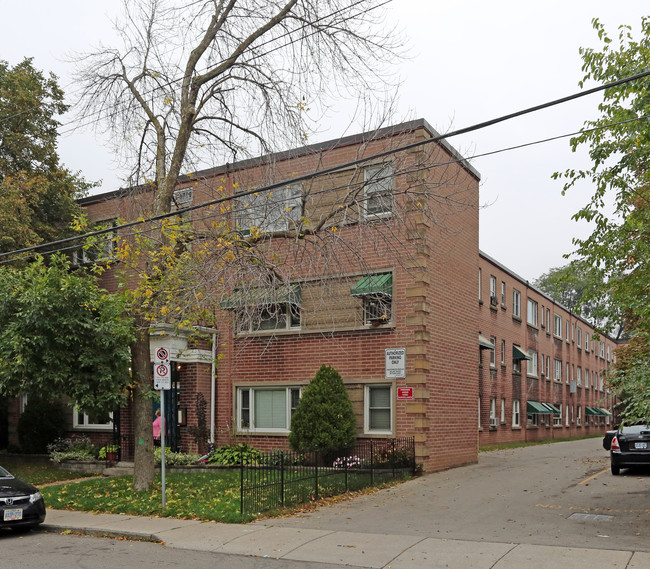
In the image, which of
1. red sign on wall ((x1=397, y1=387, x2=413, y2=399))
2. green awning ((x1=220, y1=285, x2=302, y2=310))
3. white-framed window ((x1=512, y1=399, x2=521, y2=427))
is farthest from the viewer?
white-framed window ((x1=512, y1=399, x2=521, y2=427))

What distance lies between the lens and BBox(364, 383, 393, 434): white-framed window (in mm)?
19406

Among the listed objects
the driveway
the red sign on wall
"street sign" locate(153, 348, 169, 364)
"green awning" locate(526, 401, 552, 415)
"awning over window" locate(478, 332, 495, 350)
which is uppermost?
"awning over window" locate(478, 332, 495, 350)

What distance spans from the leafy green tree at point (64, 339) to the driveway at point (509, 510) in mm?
5250

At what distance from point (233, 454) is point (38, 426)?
26.6ft

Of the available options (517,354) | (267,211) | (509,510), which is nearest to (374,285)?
(267,211)

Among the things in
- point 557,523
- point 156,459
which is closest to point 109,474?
point 156,459

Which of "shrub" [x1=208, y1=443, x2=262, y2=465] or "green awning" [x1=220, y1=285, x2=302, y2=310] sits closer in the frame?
"green awning" [x1=220, y1=285, x2=302, y2=310]

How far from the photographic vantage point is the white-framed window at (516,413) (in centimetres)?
3578

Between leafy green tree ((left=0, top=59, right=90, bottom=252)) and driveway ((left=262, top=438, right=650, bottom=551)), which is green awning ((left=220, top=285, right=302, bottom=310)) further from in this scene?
leafy green tree ((left=0, top=59, right=90, bottom=252))

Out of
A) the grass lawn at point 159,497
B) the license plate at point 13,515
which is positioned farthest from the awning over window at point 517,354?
the license plate at point 13,515

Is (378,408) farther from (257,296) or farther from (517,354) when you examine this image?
(517,354)

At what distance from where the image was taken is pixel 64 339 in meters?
15.2

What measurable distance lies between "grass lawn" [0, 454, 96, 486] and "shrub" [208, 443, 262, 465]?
3577 millimetres

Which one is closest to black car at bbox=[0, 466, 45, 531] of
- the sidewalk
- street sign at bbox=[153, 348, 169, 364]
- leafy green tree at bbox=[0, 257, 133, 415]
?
the sidewalk
